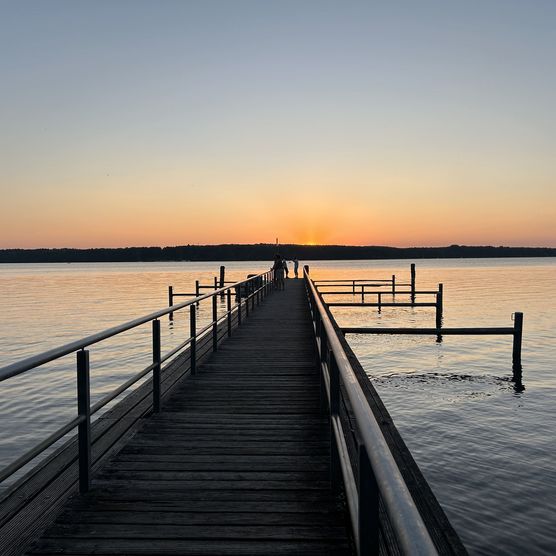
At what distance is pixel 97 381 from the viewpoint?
1748cm

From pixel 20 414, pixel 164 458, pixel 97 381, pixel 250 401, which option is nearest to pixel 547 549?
pixel 250 401

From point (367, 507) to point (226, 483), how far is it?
2.34 m

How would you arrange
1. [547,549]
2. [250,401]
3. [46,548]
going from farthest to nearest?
[547,549] < [250,401] < [46,548]

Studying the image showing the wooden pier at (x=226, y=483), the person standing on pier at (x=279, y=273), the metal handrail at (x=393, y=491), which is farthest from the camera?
the person standing on pier at (x=279, y=273)

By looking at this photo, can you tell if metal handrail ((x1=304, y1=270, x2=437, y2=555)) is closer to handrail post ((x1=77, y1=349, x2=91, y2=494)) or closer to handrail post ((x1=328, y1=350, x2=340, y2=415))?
handrail post ((x1=328, y1=350, x2=340, y2=415))

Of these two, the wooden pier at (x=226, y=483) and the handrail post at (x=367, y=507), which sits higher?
the handrail post at (x=367, y=507)

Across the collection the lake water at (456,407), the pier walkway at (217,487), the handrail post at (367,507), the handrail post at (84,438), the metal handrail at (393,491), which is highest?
the metal handrail at (393,491)

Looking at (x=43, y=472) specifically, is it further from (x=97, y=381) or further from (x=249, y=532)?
(x=97, y=381)

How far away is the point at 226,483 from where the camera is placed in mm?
4168

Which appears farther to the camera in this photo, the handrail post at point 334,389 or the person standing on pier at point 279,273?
the person standing on pier at point 279,273

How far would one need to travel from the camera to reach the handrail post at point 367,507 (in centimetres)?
204

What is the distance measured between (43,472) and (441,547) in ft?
10.2

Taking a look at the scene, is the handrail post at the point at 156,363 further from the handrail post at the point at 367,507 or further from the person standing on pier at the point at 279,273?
the person standing on pier at the point at 279,273

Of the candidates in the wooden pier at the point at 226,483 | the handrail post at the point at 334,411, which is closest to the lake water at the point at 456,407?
the wooden pier at the point at 226,483
